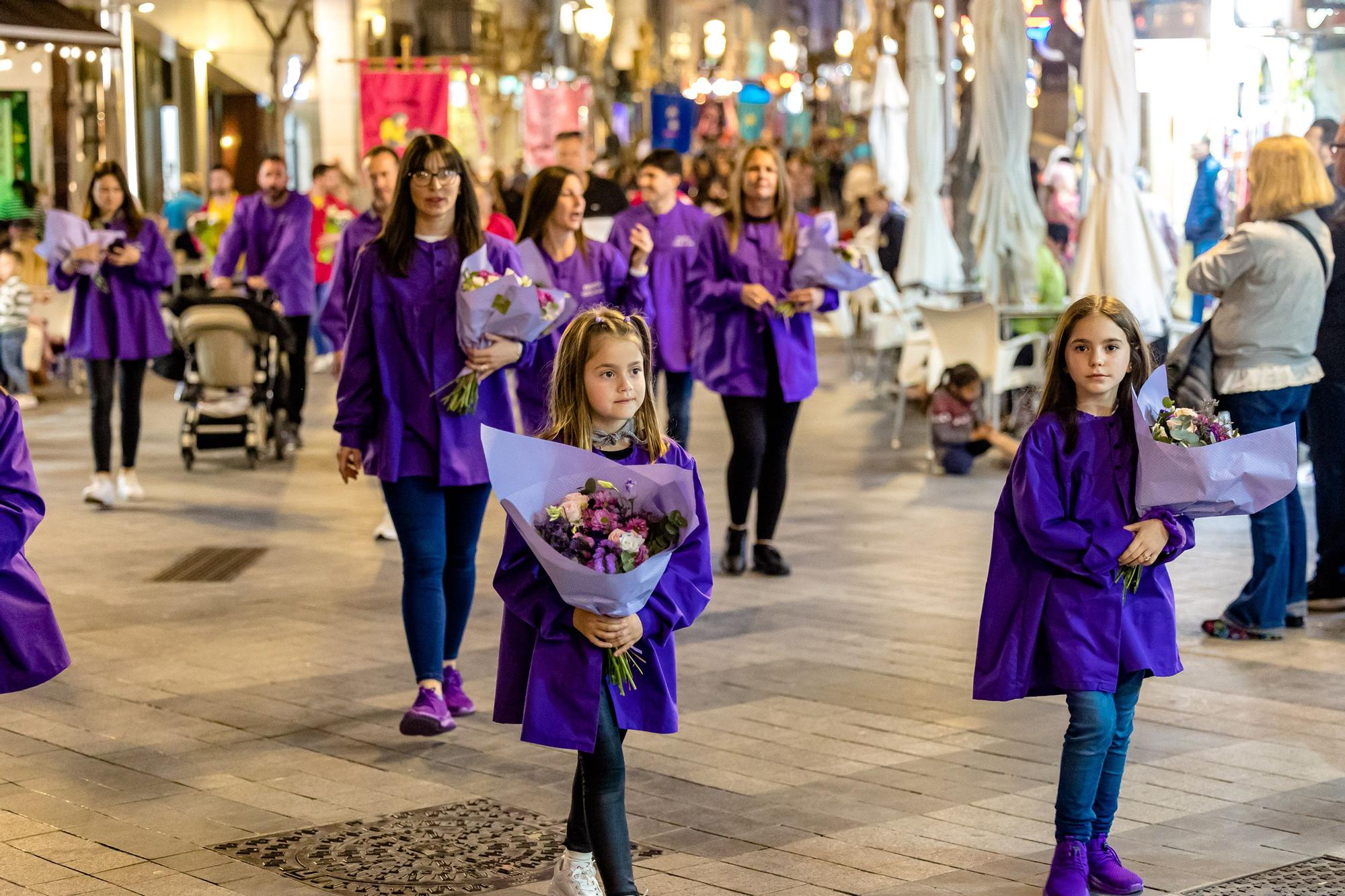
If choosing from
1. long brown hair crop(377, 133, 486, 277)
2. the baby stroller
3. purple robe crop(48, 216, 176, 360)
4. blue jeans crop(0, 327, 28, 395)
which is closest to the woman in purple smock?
purple robe crop(48, 216, 176, 360)

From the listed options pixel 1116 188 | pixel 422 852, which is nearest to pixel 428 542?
pixel 422 852

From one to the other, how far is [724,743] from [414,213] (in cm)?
210

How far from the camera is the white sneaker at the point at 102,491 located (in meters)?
11.7

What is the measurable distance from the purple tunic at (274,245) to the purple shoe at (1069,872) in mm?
10213

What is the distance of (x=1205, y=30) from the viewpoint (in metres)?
13.7

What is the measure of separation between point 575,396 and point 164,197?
79.1 ft

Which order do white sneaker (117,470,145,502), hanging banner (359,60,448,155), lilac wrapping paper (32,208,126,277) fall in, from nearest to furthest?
1. lilac wrapping paper (32,208,126,277)
2. white sneaker (117,470,145,502)
3. hanging banner (359,60,448,155)

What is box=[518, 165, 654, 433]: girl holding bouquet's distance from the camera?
827cm

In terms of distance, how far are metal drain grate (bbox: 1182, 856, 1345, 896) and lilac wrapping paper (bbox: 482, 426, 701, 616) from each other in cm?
171

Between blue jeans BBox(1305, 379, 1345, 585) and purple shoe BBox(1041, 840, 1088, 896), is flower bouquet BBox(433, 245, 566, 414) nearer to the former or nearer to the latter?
purple shoe BBox(1041, 840, 1088, 896)

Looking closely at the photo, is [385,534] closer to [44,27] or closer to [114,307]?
[114,307]

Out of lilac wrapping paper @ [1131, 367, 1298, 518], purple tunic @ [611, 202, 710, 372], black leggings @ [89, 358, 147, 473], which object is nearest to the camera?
lilac wrapping paper @ [1131, 367, 1298, 518]

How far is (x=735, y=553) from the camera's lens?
9.47 metres

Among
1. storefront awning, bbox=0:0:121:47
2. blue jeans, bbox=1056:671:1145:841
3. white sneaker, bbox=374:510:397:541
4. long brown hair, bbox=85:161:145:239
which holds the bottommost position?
white sneaker, bbox=374:510:397:541
